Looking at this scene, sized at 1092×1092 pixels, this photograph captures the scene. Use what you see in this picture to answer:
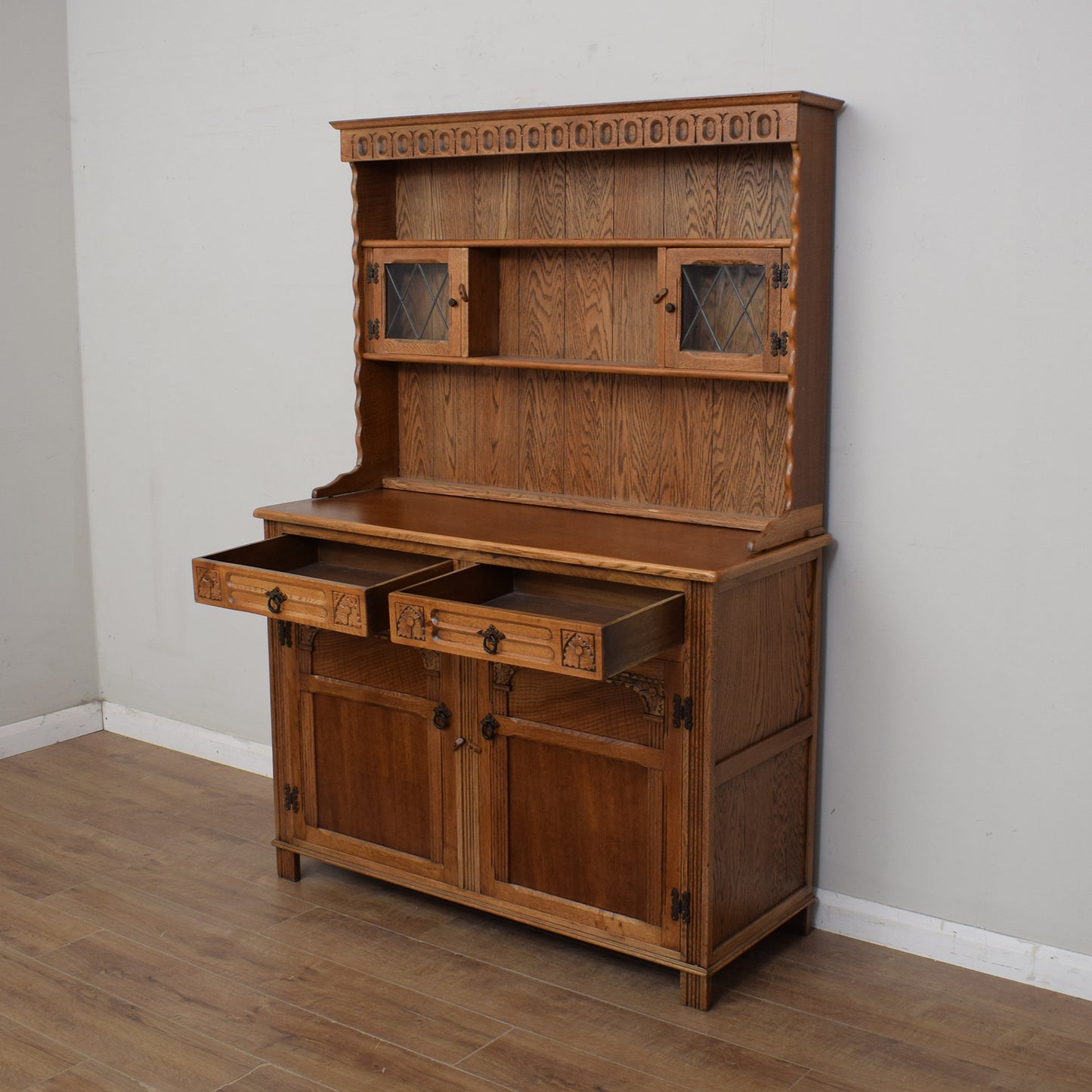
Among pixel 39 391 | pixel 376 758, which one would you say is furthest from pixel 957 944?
pixel 39 391

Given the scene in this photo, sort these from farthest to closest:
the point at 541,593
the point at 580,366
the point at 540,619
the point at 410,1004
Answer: the point at 580,366
the point at 541,593
the point at 410,1004
the point at 540,619

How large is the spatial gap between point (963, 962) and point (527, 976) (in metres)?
1.00

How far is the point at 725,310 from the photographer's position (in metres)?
2.95

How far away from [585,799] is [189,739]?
1961 mm

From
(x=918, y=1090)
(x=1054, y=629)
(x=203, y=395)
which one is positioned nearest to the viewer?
(x=918, y=1090)

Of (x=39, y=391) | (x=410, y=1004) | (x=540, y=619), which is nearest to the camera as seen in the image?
(x=540, y=619)

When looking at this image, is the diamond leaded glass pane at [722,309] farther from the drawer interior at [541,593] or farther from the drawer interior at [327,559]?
the drawer interior at [327,559]

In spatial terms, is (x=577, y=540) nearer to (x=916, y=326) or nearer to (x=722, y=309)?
(x=722, y=309)

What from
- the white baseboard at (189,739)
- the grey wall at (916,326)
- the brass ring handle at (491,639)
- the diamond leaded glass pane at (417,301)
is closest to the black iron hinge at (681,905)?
the grey wall at (916,326)

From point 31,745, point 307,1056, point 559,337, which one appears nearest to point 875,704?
point 559,337

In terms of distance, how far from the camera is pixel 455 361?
3309 millimetres

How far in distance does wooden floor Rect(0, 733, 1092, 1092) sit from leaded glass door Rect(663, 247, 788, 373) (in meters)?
1.39

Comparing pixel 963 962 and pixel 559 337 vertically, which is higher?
pixel 559 337

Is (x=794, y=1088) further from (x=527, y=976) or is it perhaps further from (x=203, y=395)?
(x=203, y=395)
